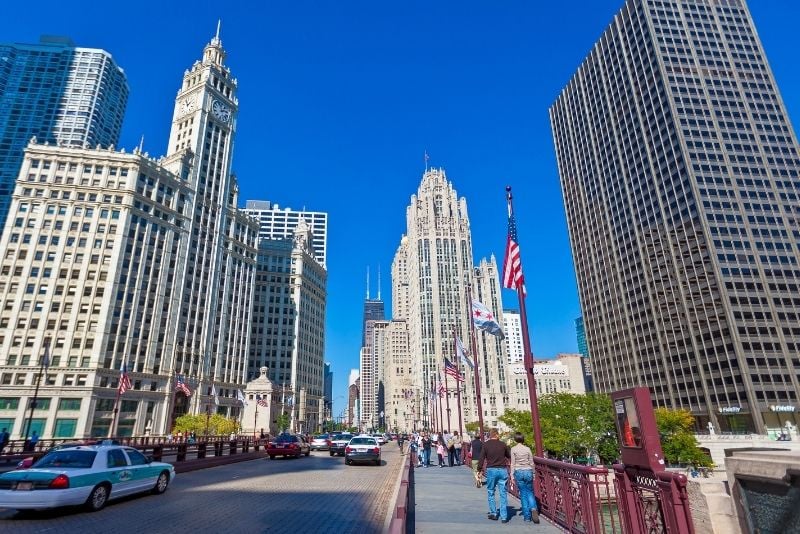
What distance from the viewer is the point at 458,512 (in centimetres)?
1162

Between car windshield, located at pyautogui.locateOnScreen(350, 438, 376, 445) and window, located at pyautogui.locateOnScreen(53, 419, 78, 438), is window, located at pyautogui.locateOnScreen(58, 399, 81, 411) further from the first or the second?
car windshield, located at pyautogui.locateOnScreen(350, 438, 376, 445)

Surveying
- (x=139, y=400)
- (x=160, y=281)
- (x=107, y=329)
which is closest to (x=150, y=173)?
(x=160, y=281)

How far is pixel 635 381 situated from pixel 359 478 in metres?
98.2

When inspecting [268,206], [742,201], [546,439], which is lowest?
[546,439]

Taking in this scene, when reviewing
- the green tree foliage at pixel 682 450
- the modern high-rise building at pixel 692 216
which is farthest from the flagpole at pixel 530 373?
the modern high-rise building at pixel 692 216

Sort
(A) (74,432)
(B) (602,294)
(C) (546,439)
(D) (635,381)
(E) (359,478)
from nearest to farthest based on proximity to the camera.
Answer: (E) (359,478)
(C) (546,439)
(A) (74,432)
(D) (635,381)
(B) (602,294)

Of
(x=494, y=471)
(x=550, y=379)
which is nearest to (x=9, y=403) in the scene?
(x=494, y=471)

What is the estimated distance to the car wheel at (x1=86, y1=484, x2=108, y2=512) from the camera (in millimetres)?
11672

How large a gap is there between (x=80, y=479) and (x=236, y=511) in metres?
3.94

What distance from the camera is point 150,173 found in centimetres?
8081

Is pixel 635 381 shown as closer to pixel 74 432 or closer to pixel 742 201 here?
pixel 742 201

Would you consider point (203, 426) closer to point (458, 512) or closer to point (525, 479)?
point (458, 512)

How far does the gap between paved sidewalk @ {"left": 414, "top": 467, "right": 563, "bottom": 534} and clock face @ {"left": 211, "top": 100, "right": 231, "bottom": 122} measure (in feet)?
332

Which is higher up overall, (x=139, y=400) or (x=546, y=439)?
(x=139, y=400)
